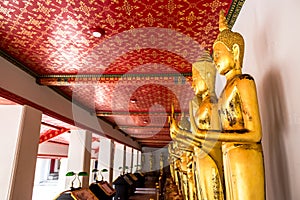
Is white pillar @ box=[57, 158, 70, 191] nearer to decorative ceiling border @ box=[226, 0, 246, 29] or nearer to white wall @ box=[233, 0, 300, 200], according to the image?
decorative ceiling border @ box=[226, 0, 246, 29]

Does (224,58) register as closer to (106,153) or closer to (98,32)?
(98,32)

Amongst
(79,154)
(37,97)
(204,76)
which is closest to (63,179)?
(79,154)

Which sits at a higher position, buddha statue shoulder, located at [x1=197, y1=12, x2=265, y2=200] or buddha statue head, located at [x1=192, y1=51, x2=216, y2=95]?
buddha statue head, located at [x1=192, y1=51, x2=216, y2=95]

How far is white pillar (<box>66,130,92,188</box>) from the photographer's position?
556 cm

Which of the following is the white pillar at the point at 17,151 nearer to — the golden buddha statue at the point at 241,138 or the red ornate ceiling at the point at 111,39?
the red ornate ceiling at the point at 111,39

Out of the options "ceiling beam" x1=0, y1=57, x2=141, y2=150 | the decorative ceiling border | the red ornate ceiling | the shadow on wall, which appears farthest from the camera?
"ceiling beam" x1=0, y1=57, x2=141, y2=150

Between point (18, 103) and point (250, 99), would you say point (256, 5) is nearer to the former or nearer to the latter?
point (250, 99)

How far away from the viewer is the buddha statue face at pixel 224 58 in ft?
3.25

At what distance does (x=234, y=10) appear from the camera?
164cm

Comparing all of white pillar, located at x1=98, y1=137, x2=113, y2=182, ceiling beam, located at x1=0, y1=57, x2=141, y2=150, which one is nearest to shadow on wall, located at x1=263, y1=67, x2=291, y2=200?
ceiling beam, located at x1=0, y1=57, x2=141, y2=150

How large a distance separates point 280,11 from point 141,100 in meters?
3.46

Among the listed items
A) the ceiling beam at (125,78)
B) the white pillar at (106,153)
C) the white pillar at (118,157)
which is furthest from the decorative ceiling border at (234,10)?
the white pillar at (118,157)

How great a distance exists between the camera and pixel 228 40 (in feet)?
3.29

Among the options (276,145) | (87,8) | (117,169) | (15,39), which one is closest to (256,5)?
(276,145)
